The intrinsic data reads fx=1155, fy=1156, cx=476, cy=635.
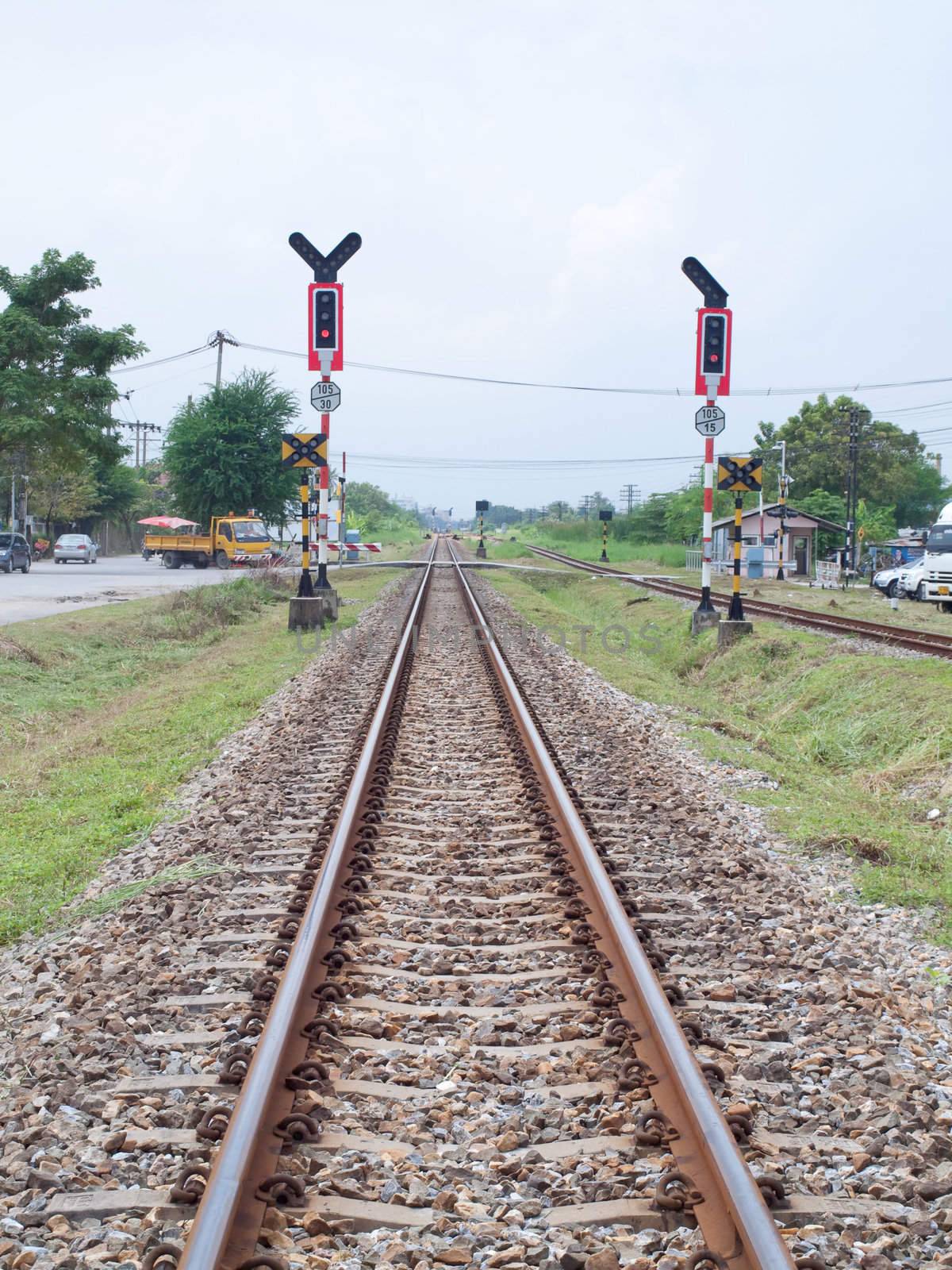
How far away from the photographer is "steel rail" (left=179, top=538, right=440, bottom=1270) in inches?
107

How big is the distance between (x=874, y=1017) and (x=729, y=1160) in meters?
1.49

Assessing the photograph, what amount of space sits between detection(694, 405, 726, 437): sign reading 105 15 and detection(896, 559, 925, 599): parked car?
1506 cm

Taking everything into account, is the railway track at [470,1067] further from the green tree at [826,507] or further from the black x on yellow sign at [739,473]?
the green tree at [826,507]

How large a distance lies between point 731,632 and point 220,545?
32.6 m

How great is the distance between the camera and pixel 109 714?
43.0 feet

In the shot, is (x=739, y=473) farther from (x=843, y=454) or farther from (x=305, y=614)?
(x=843, y=454)

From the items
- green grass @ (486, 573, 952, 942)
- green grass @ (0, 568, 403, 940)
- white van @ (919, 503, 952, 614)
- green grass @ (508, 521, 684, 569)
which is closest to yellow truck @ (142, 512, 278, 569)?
green grass @ (508, 521, 684, 569)

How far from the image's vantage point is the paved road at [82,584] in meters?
24.8

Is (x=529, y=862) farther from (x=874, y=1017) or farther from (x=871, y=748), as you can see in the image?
(x=871, y=748)

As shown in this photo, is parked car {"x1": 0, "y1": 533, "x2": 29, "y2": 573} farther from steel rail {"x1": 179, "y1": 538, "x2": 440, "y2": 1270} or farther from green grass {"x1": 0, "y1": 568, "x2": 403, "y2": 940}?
steel rail {"x1": 179, "y1": 538, "x2": 440, "y2": 1270}

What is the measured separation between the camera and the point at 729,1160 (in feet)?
9.82

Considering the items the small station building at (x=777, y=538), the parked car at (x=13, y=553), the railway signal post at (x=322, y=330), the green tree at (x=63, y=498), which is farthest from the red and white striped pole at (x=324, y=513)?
the green tree at (x=63, y=498)

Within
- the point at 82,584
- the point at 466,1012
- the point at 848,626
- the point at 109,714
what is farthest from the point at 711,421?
the point at 82,584

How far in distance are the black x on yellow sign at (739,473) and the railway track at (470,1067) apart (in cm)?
1084
